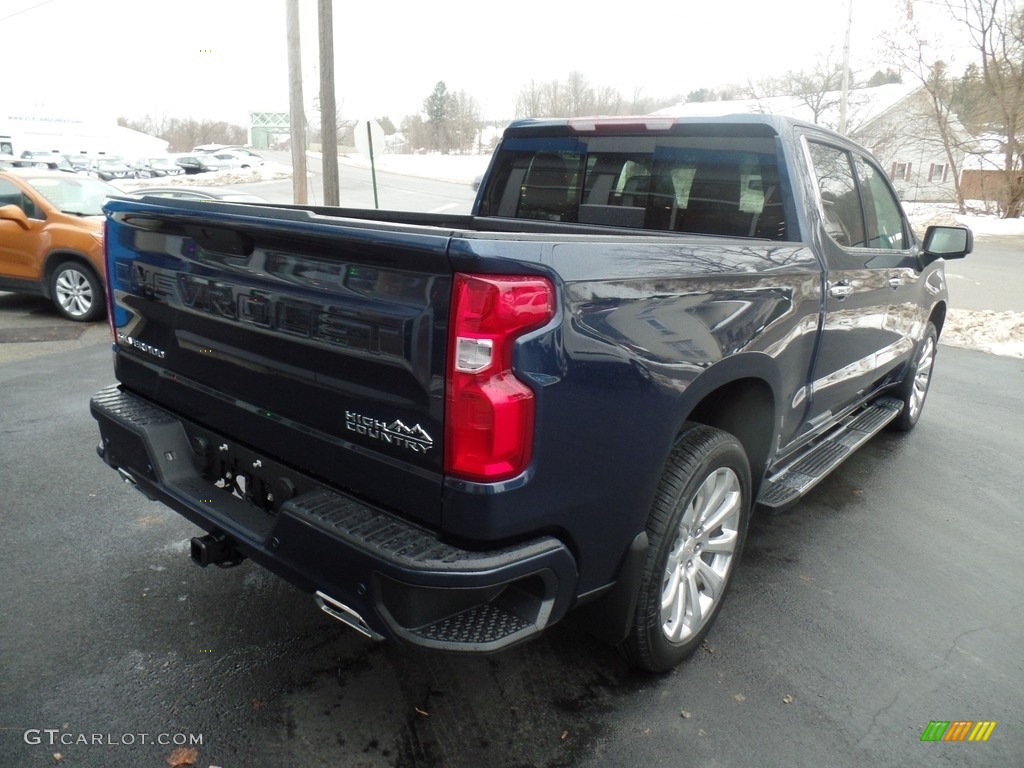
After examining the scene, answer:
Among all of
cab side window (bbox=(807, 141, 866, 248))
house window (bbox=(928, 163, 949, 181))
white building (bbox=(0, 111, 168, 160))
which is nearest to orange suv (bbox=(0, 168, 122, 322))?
cab side window (bbox=(807, 141, 866, 248))

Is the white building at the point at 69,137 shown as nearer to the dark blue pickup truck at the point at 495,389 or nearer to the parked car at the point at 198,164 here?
the parked car at the point at 198,164

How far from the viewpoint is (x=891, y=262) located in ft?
13.6

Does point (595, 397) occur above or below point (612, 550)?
above

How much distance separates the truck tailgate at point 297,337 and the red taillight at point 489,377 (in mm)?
46

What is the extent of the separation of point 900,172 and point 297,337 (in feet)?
167

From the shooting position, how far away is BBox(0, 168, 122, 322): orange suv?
27.3 feet

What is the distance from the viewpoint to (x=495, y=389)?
1.85 m

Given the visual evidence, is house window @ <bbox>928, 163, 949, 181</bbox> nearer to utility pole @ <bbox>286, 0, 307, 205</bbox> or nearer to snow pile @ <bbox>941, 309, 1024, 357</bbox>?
snow pile @ <bbox>941, 309, 1024, 357</bbox>

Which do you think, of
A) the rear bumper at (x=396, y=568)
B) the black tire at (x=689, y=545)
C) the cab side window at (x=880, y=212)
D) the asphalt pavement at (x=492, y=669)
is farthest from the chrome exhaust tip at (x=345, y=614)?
the cab side window at (x=880, y=212)

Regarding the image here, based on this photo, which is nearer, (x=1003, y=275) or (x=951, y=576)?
(x=951, y=576)

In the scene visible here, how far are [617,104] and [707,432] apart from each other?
53227mm

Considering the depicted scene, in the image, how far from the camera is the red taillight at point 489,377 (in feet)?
5.98

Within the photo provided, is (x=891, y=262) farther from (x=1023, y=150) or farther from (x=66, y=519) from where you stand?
(x=1023, y=150)

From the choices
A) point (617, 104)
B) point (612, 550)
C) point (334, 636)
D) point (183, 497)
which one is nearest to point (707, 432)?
point (612, 550)
